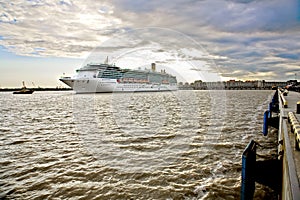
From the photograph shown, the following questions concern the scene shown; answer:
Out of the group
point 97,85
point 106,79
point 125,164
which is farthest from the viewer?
point 106,79

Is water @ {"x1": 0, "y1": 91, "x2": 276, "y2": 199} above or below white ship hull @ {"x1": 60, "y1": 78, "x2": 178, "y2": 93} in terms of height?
below

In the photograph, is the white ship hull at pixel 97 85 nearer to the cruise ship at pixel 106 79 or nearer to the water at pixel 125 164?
the cruise ship at pixel 106 79

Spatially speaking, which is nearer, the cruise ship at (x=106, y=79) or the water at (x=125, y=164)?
Answer: the water at (x=125, y=164)

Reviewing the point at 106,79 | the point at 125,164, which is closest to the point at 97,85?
the point at 106,79

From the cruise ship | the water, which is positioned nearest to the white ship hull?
the cruise ship

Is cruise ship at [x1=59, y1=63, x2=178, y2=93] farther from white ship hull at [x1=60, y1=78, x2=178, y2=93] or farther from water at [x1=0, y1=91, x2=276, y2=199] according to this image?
water at [x1=0, y1=91, x2=276, y2=199]

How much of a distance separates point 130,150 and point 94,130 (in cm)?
401

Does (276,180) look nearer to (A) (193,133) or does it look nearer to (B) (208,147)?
(B) (208,147)

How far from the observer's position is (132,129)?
10.8 metres

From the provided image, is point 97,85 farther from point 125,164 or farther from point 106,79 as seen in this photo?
point 125,164

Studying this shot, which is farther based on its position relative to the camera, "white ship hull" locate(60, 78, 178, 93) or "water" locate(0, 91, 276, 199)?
"white ship hull" locate(60, 78, 178, 93)

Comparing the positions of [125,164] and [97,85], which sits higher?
[97,85]

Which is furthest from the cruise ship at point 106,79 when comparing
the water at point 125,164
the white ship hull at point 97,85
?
the water at point 125,164

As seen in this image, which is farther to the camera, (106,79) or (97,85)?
(106,79)
